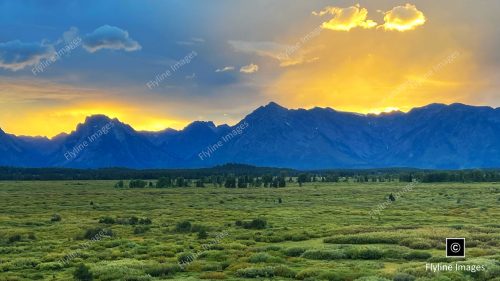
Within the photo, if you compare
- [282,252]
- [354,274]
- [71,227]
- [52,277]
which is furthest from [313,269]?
[71,227]

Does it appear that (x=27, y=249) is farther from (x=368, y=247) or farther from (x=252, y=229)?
(x=368, y=247)

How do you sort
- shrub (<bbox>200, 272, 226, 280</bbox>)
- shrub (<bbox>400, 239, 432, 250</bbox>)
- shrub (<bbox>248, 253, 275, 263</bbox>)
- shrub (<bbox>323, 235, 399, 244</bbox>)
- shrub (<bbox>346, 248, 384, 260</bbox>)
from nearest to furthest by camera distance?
1. shrub (<bbox>200, 272, 226, 280</bbox>)
2. shrub (<bbox>248, 253, 275, 263</bbox>)
3. shrub (<bbox>346, 248, 384, 260</bbox>)
4. shrub (<bbox>400, 239, 432, 250</bbox>)
5. shrub (<bbox>323, 235, 399, 244</bbox>)

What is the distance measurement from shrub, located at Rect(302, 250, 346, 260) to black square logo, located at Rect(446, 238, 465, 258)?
8412 millimetres

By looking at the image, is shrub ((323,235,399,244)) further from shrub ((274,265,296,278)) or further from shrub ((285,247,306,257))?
shrub ((274,265,296,278))

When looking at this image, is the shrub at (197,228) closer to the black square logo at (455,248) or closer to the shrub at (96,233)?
the shrub at (96,233)

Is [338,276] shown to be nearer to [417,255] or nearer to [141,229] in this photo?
[417,255]

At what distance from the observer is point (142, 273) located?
3644 centimetres

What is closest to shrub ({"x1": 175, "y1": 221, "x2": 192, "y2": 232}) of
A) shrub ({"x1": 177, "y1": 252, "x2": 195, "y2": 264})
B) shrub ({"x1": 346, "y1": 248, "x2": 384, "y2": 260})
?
shrub ({"x1": 177, "y1": 252, "x2": 195, "y2": 264})

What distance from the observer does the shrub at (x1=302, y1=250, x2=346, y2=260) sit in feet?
141

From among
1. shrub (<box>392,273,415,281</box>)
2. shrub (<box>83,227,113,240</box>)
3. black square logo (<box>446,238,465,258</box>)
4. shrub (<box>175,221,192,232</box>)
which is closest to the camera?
shrub (<box>392,273,415,281</box>)

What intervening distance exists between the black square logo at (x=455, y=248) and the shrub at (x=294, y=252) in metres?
12.4

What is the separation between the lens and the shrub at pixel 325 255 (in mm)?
43075

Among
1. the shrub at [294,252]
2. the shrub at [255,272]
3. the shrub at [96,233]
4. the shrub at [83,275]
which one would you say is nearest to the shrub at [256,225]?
the shrub at [96,233]

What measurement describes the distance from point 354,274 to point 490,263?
9729mm
